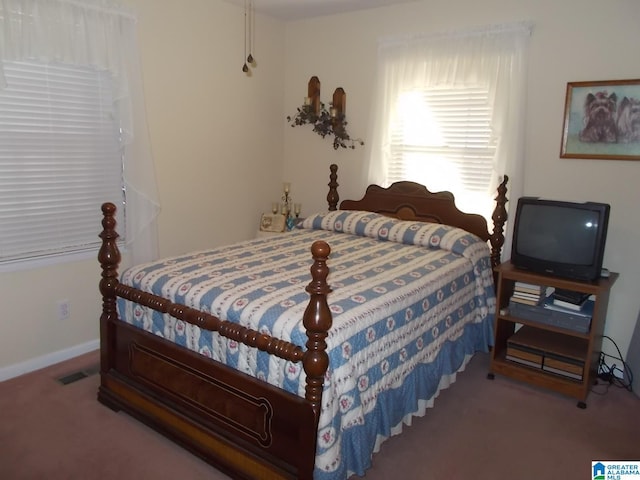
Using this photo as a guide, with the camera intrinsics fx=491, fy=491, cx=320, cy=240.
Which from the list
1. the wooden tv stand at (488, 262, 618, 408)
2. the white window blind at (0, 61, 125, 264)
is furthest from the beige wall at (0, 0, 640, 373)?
the wooden tv stand at (488, 262, 618, 408)

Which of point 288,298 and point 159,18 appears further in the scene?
point 159,18

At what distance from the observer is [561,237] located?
290cm

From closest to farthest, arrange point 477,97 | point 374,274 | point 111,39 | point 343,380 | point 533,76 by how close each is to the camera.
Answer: point 343,380, point 374,274, point 111,39, point 533,76, point 477,97

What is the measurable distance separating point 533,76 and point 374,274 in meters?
1.85

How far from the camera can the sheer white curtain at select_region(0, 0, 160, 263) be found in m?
2.70

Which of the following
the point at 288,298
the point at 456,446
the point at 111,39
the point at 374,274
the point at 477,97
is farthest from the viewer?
the point at 477,97

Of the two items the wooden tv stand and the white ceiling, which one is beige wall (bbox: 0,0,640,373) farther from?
the wooden tv stand

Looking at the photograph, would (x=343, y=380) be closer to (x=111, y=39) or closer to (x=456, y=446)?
(x=456, y=446)

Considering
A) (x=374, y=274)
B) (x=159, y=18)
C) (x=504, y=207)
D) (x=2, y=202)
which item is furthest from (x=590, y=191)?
(x=2, y=202)

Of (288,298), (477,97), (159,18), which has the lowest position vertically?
(288,298)

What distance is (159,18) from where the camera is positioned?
3.44 metres

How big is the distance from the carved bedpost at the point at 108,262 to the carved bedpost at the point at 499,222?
245cm

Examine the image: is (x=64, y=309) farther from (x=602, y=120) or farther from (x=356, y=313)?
Answer: (x=602, y=120)

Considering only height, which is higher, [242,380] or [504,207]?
[504,207]
